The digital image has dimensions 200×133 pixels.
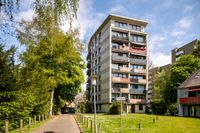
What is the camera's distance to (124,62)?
73.2 metres

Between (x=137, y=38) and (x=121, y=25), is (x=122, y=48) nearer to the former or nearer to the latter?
(x=137, y=38)

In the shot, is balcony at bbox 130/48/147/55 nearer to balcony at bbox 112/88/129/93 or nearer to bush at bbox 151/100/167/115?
balcony at bbox 112/88/129/93

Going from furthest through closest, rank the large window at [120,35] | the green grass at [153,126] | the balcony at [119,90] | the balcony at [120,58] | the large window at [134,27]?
the large window at [134,27]
the large window at [120,35]
the balcony at [120,58]
the balcony at [119,90]
the green grass at [153,126]

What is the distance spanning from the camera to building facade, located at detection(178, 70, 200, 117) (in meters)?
49.7

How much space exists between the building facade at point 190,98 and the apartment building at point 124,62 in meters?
18.0

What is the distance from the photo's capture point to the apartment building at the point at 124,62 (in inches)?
2815

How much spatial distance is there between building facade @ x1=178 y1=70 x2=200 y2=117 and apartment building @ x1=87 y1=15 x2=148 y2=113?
59.1ft

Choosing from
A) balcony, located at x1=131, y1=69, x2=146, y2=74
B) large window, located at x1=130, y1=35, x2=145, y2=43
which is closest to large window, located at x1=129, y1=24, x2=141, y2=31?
large window, located at x1=130, y1=35, x2=145, y2=43

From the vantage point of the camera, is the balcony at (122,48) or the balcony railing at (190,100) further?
the balcony at (122,48)

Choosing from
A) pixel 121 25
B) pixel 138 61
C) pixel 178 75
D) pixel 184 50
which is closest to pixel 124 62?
pixel 138 61

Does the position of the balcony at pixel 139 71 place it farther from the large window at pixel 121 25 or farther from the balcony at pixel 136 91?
the large window at pixel 121 25

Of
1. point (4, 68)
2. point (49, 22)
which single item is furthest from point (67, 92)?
point (49, 22)

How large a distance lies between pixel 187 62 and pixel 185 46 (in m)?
42.9

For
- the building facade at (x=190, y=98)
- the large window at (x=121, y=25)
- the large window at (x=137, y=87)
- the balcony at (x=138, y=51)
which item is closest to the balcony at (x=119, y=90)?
the large window at (x=137, y=87)
